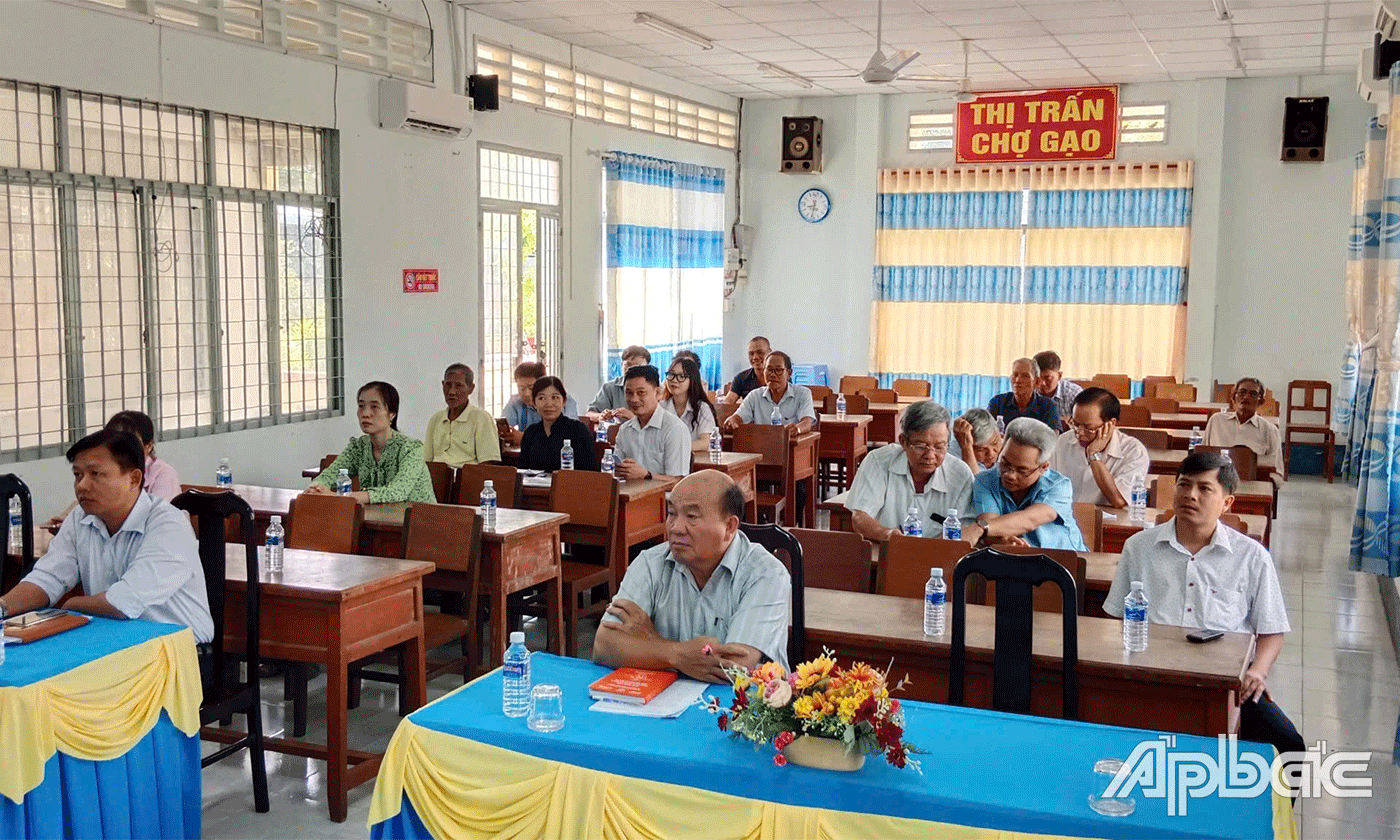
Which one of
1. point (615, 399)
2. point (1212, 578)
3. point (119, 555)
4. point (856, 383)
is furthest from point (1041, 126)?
point (119, 555)

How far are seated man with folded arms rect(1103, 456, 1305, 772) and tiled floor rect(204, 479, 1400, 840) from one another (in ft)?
2.13

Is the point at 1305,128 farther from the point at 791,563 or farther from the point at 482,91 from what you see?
the point at 791,563

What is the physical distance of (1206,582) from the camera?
4.20m

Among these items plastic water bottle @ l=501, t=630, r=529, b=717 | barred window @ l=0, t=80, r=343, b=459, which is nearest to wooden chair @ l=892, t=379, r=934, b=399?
barred window @ l=0, t=80, r=343, b=459

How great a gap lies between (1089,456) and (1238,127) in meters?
7.84

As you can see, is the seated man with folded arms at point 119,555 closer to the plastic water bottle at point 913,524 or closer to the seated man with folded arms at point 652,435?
the plastic water bottle at point 913,524

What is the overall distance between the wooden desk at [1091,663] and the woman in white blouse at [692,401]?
4348 mm

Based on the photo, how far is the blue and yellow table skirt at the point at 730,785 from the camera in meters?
2.66

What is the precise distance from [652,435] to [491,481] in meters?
1.27

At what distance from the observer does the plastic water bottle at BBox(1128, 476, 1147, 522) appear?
6.12 metres

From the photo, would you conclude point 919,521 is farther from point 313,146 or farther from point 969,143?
point 969,143

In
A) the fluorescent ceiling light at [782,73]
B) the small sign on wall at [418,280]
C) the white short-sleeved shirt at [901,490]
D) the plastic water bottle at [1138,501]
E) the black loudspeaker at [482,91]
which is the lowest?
the plastic water bottle at [1138,501]

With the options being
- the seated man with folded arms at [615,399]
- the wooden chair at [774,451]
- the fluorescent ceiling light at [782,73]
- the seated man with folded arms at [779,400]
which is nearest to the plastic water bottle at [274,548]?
the wooden chair at [774,451]

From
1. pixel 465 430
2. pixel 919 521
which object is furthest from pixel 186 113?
pixel 919 521
